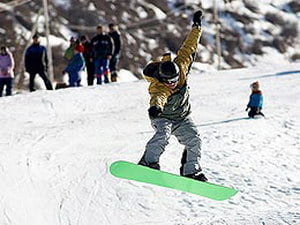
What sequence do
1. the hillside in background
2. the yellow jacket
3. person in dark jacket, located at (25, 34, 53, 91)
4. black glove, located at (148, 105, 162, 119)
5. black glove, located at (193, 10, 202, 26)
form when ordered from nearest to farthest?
black glove, located at (148, 105, 162, 119) → the yellow jacket → black glove, located at (193, 10, 202, 26) → person in dark jacket, located at (25, 34, 53, 91) → the hillside in background

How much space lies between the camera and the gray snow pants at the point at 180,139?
20.7 ft

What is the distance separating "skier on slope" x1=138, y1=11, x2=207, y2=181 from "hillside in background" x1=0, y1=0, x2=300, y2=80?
1304 inches

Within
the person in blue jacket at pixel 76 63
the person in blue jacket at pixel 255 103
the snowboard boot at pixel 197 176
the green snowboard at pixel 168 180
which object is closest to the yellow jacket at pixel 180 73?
the green snowboard at pixel 168 180

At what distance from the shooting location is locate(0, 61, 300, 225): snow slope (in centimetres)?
609

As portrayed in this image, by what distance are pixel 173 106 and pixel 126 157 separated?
198cm

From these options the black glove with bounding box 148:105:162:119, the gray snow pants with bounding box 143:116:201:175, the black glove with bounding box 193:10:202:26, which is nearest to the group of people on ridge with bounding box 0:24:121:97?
the black glove with bounding box 193:10:202:26

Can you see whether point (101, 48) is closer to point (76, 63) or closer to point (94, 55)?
point (94, 55)

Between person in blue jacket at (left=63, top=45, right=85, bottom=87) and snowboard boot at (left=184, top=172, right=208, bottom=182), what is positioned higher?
person in blue jacket at (left=63, top=45, right=85, bottom=87)

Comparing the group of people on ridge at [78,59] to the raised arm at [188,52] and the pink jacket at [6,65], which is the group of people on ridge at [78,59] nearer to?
the pink jacket at [6,65]

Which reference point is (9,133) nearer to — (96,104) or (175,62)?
(96,104)

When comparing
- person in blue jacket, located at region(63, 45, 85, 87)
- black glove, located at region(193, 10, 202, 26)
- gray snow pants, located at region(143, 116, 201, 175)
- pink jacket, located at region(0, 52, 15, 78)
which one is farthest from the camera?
person in blue jacket, located at region(63, 45, 85, 87)

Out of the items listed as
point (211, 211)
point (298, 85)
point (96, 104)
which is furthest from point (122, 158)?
point (298, 85)

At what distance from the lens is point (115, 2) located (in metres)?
51.9

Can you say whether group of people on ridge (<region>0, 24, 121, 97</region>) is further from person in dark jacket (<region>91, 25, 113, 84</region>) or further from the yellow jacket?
the yellow jacket
